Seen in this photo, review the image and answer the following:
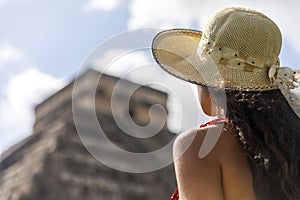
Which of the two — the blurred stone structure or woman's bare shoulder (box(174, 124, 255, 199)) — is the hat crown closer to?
woman's bare shoulder (box(174, 124, 255, 199))

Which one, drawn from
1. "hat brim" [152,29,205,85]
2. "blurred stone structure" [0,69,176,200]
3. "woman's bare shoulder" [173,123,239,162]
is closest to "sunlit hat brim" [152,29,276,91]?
"hat brim" [152,29,205,85]

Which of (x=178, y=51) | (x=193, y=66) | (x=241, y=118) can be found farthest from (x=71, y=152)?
(x=241, y=118)

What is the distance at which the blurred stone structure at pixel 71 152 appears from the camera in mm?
27141

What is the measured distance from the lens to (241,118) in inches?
92.4

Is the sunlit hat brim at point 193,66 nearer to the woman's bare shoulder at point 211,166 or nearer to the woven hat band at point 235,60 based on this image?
the woven hat band at point 235,60

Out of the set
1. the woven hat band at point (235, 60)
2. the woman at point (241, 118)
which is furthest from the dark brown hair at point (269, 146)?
the woven hat band at point (235, 60)

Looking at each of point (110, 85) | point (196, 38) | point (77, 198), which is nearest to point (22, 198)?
point (77, 198)

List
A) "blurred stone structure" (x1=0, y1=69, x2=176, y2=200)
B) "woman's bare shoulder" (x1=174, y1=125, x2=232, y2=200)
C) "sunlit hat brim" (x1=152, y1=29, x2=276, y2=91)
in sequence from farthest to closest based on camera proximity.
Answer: "blurred stone structure" (x1=0, y1=69, x2=176, y2=200), "sunlit hat brim" (x1=152, y1=29, x2=276, y2=91), "woman's bare shoulder" (x1=174, y1=125, x2=232, y2=200)

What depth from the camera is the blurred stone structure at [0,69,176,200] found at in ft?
89.0

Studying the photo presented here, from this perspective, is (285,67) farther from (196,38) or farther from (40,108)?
(40,108)

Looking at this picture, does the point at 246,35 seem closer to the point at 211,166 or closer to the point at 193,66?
the point at 193,66

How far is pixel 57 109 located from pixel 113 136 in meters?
2.06

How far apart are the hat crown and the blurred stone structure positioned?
76.8 ft

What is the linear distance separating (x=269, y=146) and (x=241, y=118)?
105 millimetres
